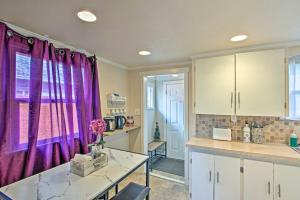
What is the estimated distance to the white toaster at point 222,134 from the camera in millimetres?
2198

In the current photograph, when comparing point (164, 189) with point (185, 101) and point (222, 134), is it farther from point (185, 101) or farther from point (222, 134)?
point (185, 101)

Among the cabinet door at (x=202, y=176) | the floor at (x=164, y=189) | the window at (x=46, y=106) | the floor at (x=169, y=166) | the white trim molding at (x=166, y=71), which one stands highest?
the white trim molding at (x=166, y=71)

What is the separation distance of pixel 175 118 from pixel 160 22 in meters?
3.06

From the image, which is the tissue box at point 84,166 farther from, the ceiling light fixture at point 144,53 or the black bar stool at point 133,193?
the ceiling light fixture at point 144,53

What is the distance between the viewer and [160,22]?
1.37m

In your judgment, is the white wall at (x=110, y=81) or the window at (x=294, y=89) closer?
the window at (x=294, y=89)

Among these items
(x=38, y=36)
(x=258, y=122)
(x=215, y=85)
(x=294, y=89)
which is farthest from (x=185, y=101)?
(x=38, y=36)

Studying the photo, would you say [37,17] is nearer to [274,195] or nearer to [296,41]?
[296,41]

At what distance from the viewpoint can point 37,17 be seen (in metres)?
1.31

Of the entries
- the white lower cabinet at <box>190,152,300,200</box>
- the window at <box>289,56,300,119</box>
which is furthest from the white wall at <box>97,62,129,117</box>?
the window at <box>289,56,300,119</box>

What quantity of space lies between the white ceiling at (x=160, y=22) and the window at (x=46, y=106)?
16.6 inches

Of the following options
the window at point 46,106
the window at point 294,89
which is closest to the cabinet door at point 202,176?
the window at point 294,89

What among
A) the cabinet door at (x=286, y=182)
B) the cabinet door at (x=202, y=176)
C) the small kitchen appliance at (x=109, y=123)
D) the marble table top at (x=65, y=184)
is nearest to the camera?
the marble table top at (x=65, y=184)

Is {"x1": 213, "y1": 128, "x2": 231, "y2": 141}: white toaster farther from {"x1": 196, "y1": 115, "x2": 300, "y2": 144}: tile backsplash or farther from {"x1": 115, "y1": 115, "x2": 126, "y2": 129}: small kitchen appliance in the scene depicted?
{"x1": 115, "y1": 115, "x2": 126, "y2": 129}: small kitchen appliance
